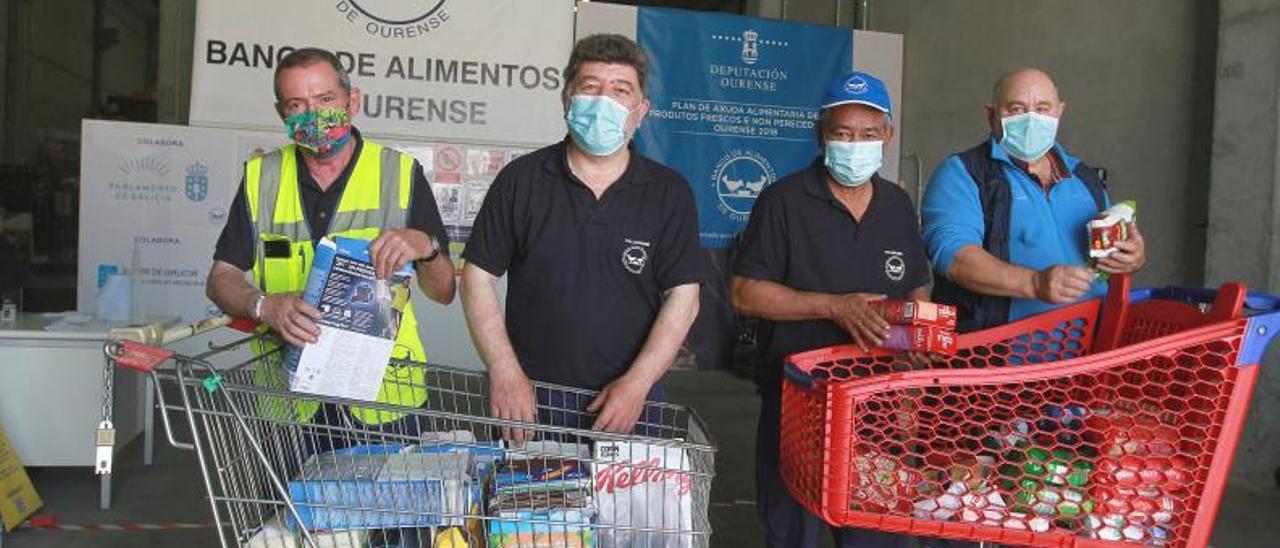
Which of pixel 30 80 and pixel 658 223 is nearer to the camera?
pixel 658 223

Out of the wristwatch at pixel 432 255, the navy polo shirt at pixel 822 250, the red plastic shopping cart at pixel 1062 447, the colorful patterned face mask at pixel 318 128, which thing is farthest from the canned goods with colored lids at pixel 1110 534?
the colorful patterned face mask at pixel 318 128

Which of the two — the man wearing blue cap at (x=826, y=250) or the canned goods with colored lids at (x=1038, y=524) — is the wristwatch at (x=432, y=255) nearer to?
the man wearing blue cap at (x=826, y=250)

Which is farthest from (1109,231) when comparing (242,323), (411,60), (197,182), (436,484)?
(197,182)

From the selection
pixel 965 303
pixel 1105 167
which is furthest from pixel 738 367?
pixel 965 303

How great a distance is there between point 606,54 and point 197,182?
5615 millimetres

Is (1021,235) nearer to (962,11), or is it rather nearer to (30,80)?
(962,11)

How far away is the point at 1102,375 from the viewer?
1.78 metres

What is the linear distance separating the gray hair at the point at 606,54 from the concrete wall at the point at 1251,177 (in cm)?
393

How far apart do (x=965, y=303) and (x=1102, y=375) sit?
31.3 inches

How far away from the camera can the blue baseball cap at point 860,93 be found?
2361 millimetres

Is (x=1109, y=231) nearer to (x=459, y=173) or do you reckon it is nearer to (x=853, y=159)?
(x=853, y=159)

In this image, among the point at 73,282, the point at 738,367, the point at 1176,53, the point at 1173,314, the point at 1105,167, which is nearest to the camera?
the point at 1173,314

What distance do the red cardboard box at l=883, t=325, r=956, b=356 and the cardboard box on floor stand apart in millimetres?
3483

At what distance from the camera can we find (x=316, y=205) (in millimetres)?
2316
